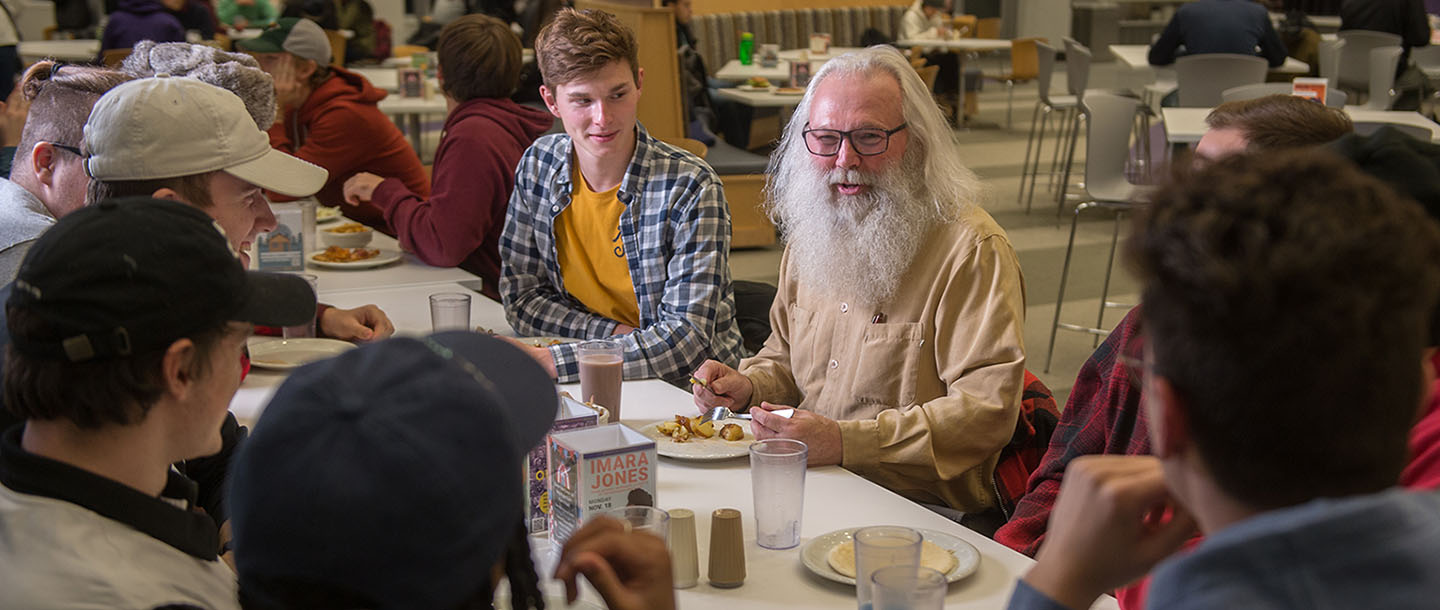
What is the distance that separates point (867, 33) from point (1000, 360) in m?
9.47

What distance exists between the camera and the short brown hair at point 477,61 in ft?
12.6

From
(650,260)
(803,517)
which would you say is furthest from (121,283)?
(650,260)

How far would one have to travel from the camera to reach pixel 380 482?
948mm

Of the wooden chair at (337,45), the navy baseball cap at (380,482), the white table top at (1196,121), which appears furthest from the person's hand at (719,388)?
the wooden chair at (337,45)

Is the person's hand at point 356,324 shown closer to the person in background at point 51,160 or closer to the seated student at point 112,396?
the person in background at point 51,160

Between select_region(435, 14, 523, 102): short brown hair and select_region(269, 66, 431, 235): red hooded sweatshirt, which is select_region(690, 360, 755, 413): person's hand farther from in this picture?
select_region(269, 66, 431, 235): red hooded sweatshirt

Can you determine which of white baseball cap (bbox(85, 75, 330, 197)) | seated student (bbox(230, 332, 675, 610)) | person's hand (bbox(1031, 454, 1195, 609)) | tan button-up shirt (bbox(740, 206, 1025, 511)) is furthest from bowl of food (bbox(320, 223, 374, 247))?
person's hand (bbox(1031, 454, 1195, 609))

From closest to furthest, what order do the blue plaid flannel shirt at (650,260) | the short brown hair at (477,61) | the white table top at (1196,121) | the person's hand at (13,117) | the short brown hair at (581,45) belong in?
the blue plaid flannel shirt at (650,260) < the short brown hair at (581,45) < the person's hand at (13,117) < the short brown hair at (477,61) < the white table top at (1196,121)

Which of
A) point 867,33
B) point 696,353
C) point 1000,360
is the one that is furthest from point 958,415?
point 867,33

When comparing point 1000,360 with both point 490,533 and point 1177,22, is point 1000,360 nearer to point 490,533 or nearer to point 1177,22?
point 490,533

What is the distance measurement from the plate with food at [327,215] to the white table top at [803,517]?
1754 millimetres

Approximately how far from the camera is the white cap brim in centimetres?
224

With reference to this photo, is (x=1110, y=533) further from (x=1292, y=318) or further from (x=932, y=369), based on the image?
(x=932, y=369)

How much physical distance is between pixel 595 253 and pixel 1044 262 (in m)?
4.39
